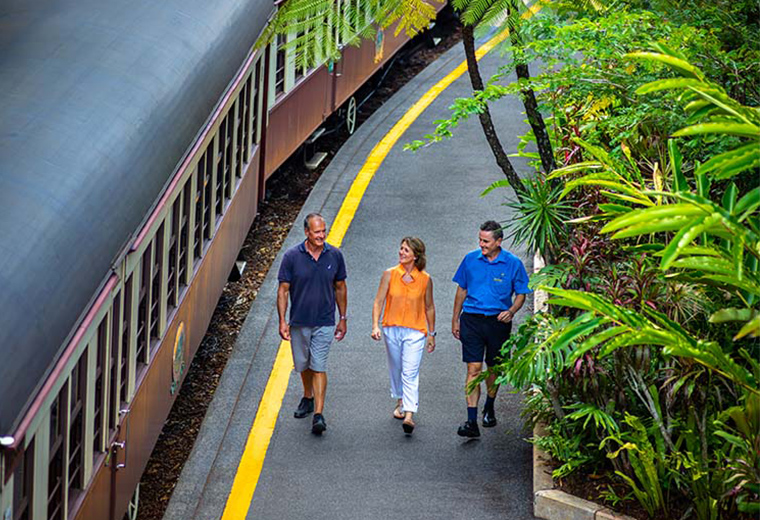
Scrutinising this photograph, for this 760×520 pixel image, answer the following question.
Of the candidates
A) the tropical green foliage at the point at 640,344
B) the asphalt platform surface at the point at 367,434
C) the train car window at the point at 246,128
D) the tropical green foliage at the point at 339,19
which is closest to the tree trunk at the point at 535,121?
the tropical green foliage at the point at 640,344

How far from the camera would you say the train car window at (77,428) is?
5.90 m

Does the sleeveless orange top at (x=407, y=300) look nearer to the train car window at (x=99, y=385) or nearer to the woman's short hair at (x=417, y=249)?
the woman's short hair at (x=417, y=249)

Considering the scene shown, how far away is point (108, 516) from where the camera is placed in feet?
22.5

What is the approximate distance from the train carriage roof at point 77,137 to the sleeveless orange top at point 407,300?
1964 mm

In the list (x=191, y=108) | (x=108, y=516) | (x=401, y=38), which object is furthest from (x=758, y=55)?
(x=401, y=38)

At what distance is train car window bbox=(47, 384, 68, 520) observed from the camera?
5594 mm

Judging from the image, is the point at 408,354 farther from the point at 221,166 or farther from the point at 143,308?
the point at 143,308

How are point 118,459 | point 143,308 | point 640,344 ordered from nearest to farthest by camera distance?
1. point 640,344
2. point 118,459
3. point 143,308

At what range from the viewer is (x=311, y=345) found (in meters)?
9.49

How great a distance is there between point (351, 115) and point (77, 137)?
11665 millimetres

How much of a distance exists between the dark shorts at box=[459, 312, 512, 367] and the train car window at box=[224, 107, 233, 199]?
221cm

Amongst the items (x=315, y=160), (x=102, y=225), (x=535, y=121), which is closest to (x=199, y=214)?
(x=535, y=121)

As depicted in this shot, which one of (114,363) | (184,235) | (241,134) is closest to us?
(114,363)

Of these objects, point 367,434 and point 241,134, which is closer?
point 367,434
